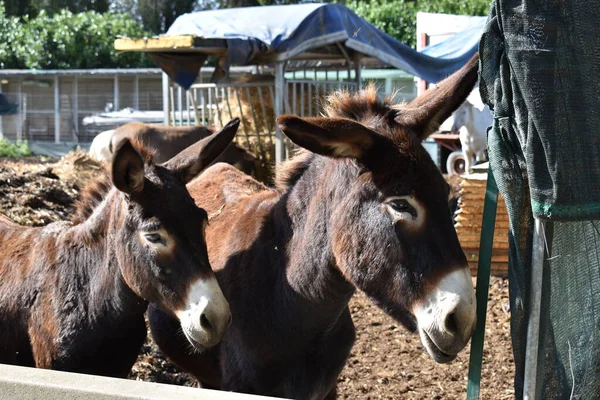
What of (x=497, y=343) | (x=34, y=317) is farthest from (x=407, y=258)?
(x=497, y=343)

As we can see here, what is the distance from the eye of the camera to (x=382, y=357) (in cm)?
634

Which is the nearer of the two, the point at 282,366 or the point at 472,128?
the point at 282,366

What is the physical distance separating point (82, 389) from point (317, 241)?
1309 mm

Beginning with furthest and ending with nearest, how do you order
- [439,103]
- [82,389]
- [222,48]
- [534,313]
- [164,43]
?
[222,48]
[164,43]
[439,103]
[82,389]
[534,313]

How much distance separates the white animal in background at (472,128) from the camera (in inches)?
645

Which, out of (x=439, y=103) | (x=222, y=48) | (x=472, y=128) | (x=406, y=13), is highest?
(x=406, y=13)

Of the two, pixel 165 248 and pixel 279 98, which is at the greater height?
pixel 279 98

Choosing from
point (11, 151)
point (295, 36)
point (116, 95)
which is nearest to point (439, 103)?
point (295, 36)

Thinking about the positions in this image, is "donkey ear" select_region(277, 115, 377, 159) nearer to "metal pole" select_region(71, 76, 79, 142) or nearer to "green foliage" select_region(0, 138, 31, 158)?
"green foliage" select_region(0, 138, 31, 158)

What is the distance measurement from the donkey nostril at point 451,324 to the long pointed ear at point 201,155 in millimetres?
1801

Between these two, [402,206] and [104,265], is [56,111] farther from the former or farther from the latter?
[402,206]

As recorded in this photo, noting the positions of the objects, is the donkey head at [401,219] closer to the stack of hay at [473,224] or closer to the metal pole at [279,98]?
the stack of hay at [473,224]

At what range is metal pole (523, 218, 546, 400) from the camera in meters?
2.77

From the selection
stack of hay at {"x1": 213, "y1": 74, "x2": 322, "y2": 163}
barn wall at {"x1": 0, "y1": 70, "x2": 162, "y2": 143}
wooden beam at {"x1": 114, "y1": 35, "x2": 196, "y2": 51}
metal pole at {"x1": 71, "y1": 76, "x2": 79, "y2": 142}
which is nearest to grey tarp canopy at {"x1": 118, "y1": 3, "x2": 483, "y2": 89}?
wooden beam at {"x1": 114, "y1": 35, "x2": 196, "y2": 51}
